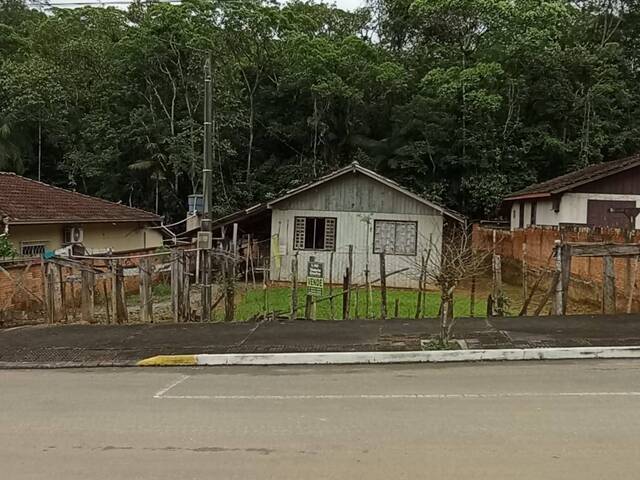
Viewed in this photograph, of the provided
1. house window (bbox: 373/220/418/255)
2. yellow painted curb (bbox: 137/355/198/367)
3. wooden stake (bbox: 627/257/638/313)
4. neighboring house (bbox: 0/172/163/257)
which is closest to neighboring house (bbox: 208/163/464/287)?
house window (bbox: 373/220/418/255)

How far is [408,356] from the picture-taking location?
10.5 metres

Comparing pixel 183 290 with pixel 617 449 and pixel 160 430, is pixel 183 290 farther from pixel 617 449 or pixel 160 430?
pixel 617 449

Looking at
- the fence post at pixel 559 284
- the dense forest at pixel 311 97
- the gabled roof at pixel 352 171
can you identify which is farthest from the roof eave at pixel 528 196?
the fence post at pixel 559 284

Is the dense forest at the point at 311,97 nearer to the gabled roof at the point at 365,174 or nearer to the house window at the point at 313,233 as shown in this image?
the gabled roof at the point at 365,174

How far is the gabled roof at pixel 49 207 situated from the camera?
2170 cm

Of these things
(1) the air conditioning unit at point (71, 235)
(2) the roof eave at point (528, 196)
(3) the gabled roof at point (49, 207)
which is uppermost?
(2) the roof eave at point (528, 196)

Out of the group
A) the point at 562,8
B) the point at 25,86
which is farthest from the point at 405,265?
the point at 25,86

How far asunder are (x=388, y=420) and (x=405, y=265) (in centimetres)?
1872

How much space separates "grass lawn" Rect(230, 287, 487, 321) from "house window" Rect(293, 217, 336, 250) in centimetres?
318

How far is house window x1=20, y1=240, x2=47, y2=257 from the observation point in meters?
21.8

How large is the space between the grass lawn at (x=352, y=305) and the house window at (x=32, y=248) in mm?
7056

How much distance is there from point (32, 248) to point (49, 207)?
2.25 metres

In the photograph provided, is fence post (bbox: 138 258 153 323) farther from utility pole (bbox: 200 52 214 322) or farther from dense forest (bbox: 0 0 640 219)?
dense forest (bbox: 0 0 640 219)

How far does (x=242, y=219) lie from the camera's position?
27312 mm
